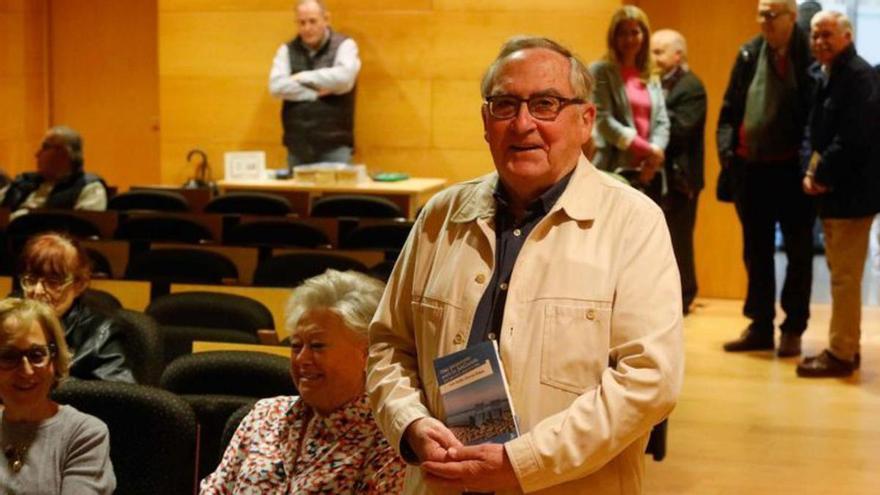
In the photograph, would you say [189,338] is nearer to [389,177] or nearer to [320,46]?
[389,177]

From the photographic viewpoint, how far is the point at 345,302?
10.3 ft

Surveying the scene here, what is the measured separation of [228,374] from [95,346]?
623 mm

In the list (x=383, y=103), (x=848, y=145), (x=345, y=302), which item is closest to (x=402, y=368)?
(x=345, y=302)

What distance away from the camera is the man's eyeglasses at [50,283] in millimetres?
4383

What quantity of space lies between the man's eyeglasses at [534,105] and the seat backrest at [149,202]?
6.76 m

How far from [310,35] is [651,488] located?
5.69 meters

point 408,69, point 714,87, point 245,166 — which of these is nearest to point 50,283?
point 245,166

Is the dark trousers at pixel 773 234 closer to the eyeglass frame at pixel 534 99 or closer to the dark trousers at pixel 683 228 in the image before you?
the dark trousers at pixel 683 228

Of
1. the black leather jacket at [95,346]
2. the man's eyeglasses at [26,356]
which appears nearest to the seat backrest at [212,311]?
the black leather jacket at [95,346]

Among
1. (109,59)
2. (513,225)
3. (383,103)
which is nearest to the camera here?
(513,225)

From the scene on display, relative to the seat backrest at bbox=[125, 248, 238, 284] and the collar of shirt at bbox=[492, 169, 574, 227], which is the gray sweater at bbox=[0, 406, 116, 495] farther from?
the seat backrest at bbox=[125, 248, 238, 284]

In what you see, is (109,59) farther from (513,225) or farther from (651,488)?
(513,225)

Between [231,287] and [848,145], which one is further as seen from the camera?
[848,145]

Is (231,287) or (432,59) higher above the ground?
(432,59)
